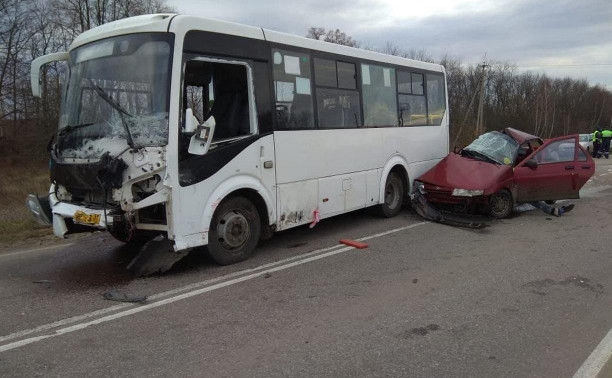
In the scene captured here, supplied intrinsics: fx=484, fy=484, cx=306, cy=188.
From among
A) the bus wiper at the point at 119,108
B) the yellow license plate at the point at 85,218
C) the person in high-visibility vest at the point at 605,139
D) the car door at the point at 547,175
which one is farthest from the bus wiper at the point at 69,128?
the person in high-visibility vest at the point at 605,139

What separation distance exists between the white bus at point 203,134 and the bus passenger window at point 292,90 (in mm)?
22

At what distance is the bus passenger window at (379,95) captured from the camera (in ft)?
28.1

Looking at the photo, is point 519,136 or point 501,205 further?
point 519,136

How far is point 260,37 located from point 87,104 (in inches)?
91.8

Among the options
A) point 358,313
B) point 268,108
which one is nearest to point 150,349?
point 358,313

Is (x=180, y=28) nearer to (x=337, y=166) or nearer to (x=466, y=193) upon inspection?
(x=337, y=166)

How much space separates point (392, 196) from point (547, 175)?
3.13 metres

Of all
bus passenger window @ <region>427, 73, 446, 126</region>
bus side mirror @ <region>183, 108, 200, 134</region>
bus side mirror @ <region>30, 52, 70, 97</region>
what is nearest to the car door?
bus passenger window @ <region>427, 73, 446, 126</region>

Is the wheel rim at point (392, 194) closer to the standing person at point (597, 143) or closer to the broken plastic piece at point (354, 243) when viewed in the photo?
the broken plastic piece at point (354, 243)

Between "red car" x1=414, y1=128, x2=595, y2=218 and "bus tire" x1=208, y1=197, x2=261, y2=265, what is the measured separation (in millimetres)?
4369

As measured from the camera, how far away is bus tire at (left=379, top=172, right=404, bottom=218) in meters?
9.41

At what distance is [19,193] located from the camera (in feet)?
66.8

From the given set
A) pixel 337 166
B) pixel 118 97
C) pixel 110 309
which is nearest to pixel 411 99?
pixel 337 166

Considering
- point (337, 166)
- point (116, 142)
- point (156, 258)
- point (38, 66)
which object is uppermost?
point (38, 66)
